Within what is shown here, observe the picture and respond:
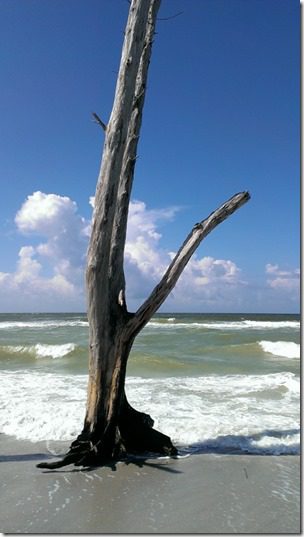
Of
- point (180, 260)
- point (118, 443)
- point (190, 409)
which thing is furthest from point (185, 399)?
point (180, 260)

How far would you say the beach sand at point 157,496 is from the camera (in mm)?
3080

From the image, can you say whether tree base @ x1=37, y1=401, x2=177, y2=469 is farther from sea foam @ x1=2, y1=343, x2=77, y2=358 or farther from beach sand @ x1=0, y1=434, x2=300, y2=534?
sea foam @ x1=2, y1=343, x2=77, y2=358

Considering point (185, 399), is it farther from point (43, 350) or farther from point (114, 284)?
point (43, 350)

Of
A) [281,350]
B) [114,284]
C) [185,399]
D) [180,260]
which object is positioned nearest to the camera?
[114,284]

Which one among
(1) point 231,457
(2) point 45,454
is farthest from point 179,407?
(2) point 45,454

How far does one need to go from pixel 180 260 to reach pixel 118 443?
2053mm

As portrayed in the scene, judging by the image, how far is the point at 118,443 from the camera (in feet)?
14.6

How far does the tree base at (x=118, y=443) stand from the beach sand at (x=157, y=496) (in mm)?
119

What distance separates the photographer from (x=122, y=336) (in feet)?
14.5

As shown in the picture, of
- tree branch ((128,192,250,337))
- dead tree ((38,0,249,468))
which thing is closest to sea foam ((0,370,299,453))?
dead tree ((38,0,249,468))

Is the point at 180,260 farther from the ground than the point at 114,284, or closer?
farther from the ground

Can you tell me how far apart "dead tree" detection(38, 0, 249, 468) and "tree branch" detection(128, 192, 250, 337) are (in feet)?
0.03

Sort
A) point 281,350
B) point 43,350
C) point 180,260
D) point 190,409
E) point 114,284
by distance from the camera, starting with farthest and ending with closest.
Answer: point 281,350, point 43,350, point 190,409, point 180,260, point 114,284

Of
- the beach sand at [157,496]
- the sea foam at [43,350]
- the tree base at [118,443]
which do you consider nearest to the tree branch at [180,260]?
the tree base at [118,443]
